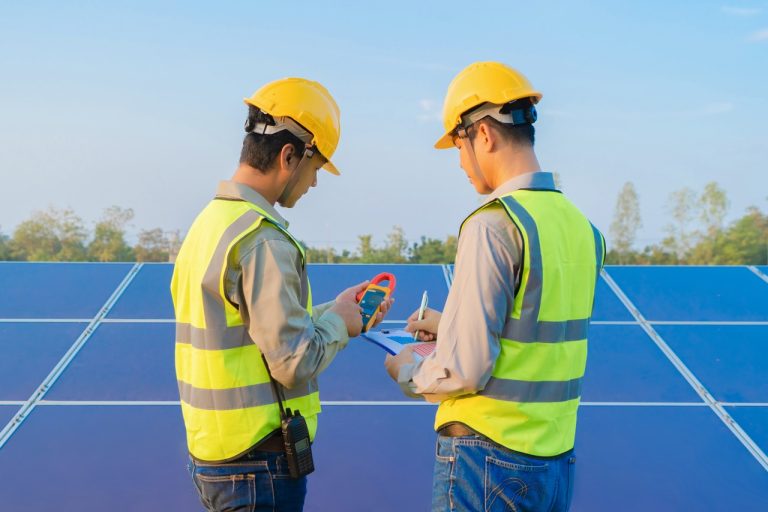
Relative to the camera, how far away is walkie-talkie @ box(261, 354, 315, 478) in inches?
108

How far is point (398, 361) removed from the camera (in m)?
2.97

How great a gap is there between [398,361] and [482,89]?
3.36ft

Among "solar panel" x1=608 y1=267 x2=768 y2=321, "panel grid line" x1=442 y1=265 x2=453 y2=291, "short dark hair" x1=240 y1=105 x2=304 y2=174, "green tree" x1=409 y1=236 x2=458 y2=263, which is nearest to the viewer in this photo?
"short dark hair" x1=240 y1=105 x2=304 y2=174

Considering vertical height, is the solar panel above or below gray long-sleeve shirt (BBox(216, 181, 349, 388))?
below

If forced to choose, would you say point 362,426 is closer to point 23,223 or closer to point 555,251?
point 555,251

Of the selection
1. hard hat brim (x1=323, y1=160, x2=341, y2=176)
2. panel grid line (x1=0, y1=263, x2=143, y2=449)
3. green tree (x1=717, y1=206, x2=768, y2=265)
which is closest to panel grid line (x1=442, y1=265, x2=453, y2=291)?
panel grid line (x1=0, y1=263, x2=143, y2=449)

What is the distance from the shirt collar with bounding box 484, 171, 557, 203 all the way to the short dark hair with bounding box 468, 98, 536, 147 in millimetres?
125

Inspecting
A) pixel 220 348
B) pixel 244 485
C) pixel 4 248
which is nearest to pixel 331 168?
pixel 220 348

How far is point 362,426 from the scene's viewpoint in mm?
5555

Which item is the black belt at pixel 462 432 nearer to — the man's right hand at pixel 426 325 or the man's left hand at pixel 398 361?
the man's left hand at pixel 398 361

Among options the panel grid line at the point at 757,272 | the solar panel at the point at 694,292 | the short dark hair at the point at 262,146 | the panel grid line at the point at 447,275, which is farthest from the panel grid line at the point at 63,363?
the panel grid line at the point at 757,272

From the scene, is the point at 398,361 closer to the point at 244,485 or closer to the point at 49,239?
the point at 244,485

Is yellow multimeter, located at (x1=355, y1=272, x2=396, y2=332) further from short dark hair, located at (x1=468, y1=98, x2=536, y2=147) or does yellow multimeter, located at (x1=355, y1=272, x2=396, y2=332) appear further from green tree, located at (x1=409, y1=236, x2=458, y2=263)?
green tree, located at (x1=409, y1=236, x2=458, y2=263)

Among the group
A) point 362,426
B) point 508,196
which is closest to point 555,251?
point 508,196
